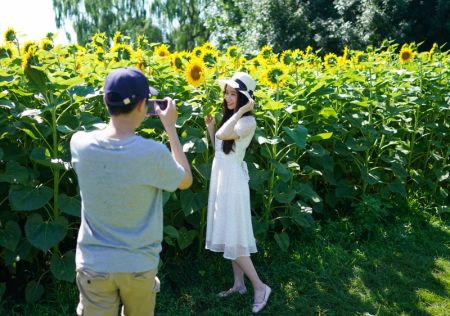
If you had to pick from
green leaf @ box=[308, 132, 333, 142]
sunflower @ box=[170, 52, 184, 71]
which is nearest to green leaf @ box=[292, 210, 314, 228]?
green leaf @ box=[308, 132, 333, 142]

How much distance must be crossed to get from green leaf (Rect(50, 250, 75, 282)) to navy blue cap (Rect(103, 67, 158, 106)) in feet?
4.74

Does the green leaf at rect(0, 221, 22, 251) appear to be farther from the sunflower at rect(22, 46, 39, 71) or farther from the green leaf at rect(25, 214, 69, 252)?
the sunflower at rect(22, 46, 39, 71)

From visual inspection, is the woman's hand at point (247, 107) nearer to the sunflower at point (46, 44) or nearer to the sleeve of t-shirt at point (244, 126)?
the sleeve of t-shirt at point (244, 126)

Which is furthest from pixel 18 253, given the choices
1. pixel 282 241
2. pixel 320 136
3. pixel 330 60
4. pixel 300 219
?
pixel 330 60

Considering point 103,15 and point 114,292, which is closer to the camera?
point 114,292

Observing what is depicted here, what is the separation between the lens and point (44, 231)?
2980mm

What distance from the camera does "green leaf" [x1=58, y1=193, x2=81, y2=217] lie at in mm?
2979

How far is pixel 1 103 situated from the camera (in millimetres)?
2965

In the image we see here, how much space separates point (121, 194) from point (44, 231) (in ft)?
4.05

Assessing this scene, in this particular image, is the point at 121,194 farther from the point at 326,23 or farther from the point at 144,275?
the point at 326,23

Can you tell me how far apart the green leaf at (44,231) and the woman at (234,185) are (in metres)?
0.83

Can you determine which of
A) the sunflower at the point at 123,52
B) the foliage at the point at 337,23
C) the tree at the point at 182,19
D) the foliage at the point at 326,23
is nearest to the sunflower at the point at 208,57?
the sunflower at the point at 123,52

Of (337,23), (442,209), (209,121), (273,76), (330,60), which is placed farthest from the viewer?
(337,23)

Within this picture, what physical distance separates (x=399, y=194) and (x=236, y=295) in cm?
209
